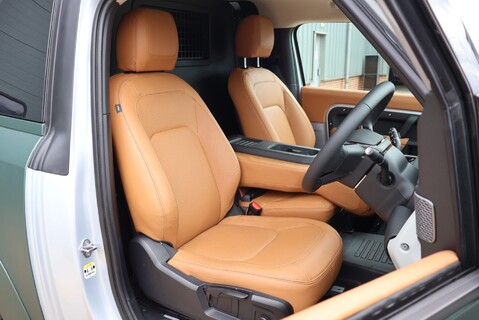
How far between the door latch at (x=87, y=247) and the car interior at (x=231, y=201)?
8.1 inches

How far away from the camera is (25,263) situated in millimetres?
1321

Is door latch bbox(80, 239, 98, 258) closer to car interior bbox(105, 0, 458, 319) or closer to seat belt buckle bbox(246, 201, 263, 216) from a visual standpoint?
car interior bbox(105, 0, 458, 319)

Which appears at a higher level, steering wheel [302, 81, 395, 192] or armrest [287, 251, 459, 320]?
steering wheel [302, 81, 395, 192]

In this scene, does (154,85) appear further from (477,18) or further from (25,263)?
(477,18)

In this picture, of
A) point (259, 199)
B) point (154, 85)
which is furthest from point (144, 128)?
point (259, 199)

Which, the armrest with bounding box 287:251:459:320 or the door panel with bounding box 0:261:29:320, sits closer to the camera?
the armrest with bounding box 287:251:459:320

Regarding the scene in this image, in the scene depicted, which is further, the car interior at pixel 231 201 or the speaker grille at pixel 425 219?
the car interior at pixel 231 201

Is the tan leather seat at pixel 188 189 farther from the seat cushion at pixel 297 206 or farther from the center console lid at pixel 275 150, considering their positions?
the center console lid at pixel 275 150

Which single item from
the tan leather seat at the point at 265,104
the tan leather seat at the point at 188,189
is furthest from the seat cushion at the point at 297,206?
the tan leather seat at the point at 188,189

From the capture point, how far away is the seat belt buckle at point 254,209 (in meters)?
2.11

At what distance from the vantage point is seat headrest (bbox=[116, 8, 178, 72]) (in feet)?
5.12

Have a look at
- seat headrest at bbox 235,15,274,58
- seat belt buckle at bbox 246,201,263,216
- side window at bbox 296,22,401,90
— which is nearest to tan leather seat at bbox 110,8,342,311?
seat belt buckle at bbox 246,201,263,216

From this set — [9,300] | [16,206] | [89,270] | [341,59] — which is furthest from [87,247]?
[341,59]

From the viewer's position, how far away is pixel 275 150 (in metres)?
2.24
